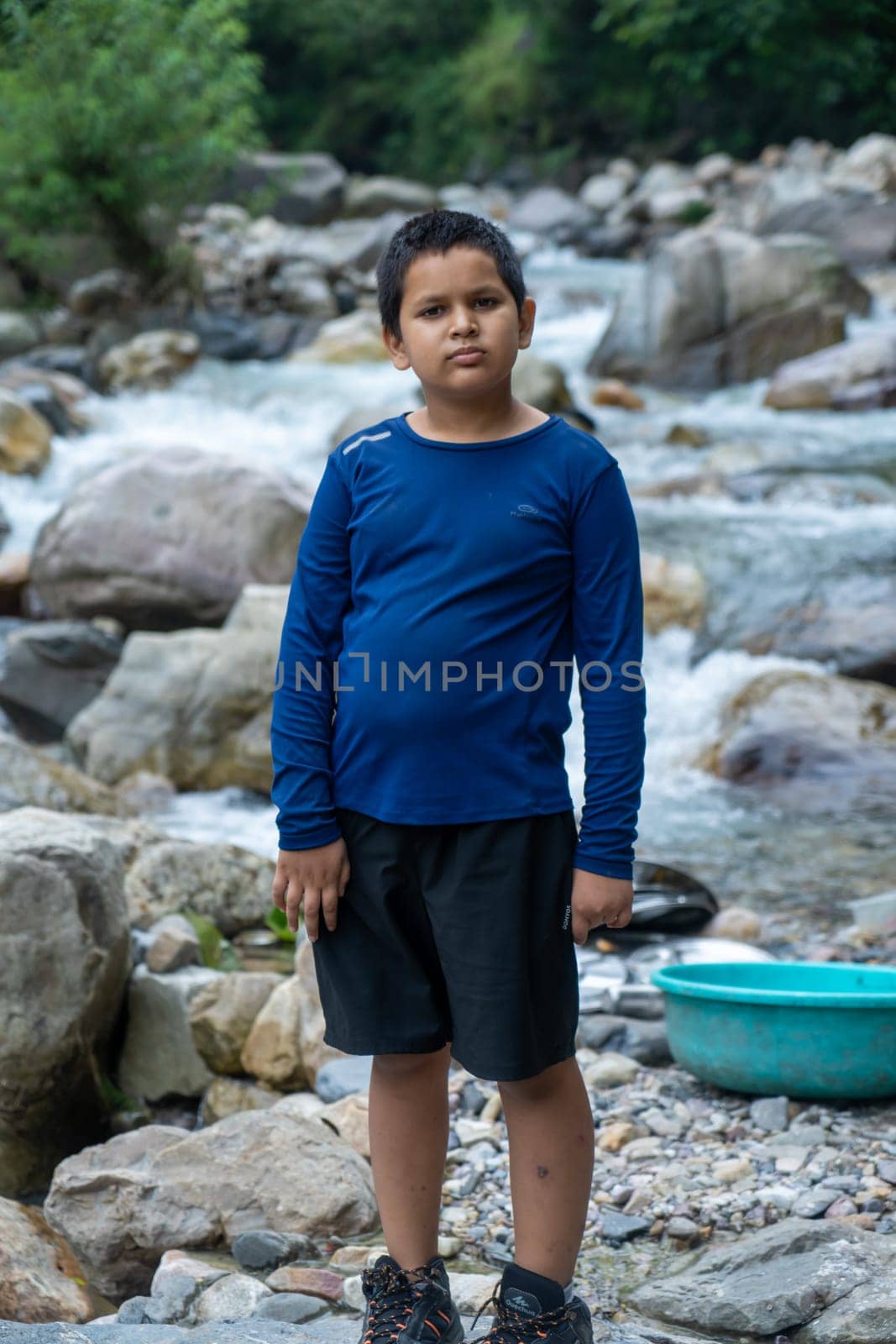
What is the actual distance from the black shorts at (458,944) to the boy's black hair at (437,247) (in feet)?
2.23

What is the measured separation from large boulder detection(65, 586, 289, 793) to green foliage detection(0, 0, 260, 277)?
8.65m

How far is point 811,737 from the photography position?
19.9 ft

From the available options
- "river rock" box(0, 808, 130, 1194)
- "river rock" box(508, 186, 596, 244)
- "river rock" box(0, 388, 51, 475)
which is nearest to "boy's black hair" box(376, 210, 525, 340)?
"river rock" box(0, 808, 130, 1194)

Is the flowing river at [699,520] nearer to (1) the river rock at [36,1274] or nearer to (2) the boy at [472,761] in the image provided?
(1) the river rock at [36,1274]

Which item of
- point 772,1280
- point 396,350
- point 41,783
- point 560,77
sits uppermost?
point 560,77

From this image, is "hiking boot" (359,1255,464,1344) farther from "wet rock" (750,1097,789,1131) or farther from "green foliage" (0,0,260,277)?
"green foliage" (0,0,260,277)

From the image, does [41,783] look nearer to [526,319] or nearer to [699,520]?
[526,319]

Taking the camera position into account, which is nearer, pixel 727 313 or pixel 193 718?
pixel 193 718

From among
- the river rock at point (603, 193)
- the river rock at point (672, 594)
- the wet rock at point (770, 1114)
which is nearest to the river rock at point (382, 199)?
the river rock at point (603, 193)

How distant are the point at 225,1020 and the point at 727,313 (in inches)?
408

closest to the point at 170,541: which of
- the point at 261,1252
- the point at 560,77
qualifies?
the point at 261,1252

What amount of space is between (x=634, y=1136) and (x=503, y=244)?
182cm

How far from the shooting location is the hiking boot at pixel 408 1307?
1863 mm

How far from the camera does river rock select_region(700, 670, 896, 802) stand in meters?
5.92
